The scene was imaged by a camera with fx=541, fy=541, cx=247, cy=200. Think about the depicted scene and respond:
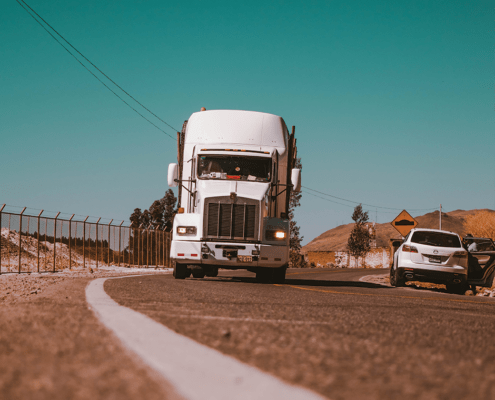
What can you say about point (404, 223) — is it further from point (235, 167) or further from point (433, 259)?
point (235, 167)

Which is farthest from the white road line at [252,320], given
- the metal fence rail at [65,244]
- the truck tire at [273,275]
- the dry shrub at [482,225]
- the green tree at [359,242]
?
the green tree at [359,242]

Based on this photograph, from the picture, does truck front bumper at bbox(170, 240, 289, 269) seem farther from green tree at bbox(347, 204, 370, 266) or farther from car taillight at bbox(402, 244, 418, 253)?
green tree at bbox(347, 204, 370, 266)

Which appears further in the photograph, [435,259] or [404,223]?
[404,223]

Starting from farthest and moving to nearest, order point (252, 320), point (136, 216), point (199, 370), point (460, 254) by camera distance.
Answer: point (136, 216)
point (460, 254)
point (252, 320)
point (199, 370)

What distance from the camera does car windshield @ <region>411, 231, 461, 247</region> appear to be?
44.3 ft

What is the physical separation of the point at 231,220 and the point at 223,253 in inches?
31.6

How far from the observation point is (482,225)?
59.2 meters

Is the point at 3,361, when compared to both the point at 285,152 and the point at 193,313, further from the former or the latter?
the point at 285,152

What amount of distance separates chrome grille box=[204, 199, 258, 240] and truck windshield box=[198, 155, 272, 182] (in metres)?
0.72

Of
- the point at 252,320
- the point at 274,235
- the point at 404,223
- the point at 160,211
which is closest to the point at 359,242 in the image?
the point at 160,211

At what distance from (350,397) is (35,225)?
59.7 feet

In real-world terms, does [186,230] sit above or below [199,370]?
above

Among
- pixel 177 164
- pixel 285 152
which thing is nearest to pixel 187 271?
pixel 177 164

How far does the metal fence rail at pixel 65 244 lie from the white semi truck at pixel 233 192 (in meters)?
6.73
